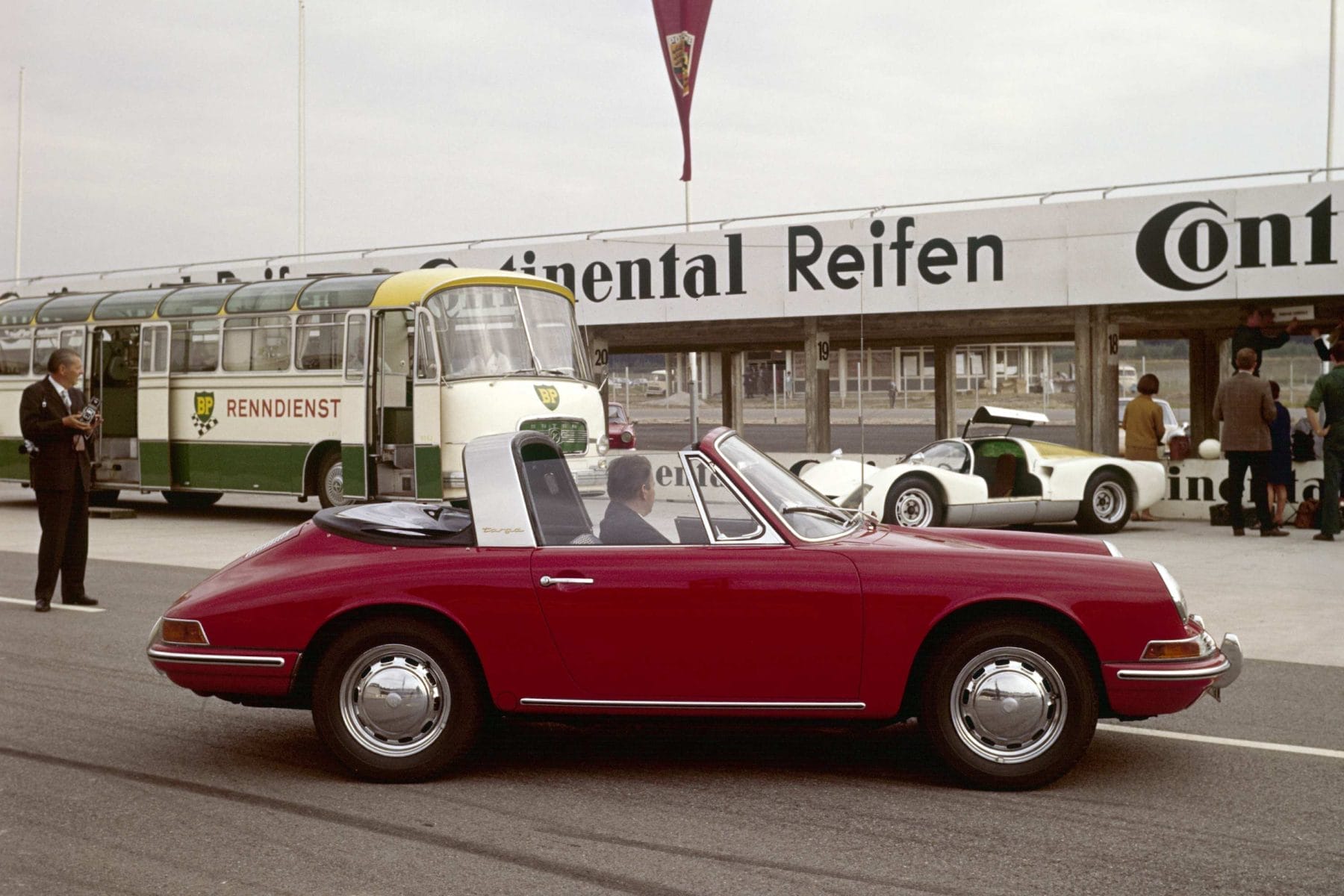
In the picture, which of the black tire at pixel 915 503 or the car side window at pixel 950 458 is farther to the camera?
the car side window at pixel 950 458

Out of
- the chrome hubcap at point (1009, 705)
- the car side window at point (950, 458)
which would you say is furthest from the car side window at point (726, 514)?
the car side window at point (950, 458)

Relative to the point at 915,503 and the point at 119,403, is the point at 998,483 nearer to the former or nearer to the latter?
the point at 915,503

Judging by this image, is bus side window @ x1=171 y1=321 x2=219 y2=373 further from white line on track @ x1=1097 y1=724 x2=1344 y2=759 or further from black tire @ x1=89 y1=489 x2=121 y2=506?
white line on track @ x1=1097 y1=724 x2=1344 y2=759

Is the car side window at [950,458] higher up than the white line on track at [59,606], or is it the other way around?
the car side window at [950,458]

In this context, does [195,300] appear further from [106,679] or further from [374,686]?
[374,686]

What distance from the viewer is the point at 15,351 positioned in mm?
21891

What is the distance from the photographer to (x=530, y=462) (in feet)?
17.7

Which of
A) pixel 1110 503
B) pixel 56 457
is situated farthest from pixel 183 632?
pixel 1110 503

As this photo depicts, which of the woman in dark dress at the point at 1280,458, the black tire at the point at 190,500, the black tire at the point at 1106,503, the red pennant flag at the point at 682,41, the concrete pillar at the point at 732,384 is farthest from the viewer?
the concrete pillar at the point at 732,384

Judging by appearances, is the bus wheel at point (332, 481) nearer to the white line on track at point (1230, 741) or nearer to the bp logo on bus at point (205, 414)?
the bp logo on bus at point (205, 414)

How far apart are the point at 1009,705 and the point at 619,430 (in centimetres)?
2863

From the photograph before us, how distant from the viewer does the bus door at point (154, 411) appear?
63.5 ft

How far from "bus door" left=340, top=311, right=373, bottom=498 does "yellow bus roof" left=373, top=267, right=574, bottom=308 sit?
426mm

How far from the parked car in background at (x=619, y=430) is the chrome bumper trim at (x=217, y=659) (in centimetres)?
2206
